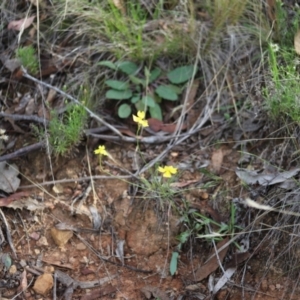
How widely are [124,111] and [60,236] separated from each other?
572 millimetres

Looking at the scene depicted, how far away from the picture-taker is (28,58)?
2588 mm

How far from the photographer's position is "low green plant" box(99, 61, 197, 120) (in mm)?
2568

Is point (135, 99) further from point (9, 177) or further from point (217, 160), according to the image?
point (9, 177)

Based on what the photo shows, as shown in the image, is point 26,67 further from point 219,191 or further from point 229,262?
point 229,262

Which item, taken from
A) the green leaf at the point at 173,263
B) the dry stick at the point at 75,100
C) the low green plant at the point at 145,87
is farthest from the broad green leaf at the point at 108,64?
the green leaf at the point at 173,263

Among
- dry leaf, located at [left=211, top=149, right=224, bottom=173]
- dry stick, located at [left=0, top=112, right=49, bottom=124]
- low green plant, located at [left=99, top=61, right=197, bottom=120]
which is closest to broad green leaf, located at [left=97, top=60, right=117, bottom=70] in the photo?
low green plant, located at [left=99, top=61, right=197, bottom=120]

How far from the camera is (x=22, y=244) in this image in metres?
2.30

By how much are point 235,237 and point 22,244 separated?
30.0 inches

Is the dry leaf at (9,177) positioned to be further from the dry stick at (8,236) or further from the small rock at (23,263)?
the small rock at (23,263)

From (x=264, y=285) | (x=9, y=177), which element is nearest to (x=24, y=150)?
(x=9, y=177)

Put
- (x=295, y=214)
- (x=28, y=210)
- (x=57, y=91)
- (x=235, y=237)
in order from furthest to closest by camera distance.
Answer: (x=57, y=91), (x=28, y=210), (x=235, y=237), (x=295, y=214)

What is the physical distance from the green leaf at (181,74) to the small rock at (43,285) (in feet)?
3.11

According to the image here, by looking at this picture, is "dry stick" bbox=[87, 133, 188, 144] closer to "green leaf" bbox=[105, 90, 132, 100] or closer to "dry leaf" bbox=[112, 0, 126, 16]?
"green leaf" bbox=[105, 90, 132, 100]

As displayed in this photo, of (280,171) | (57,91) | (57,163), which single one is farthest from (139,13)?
(280,171)
